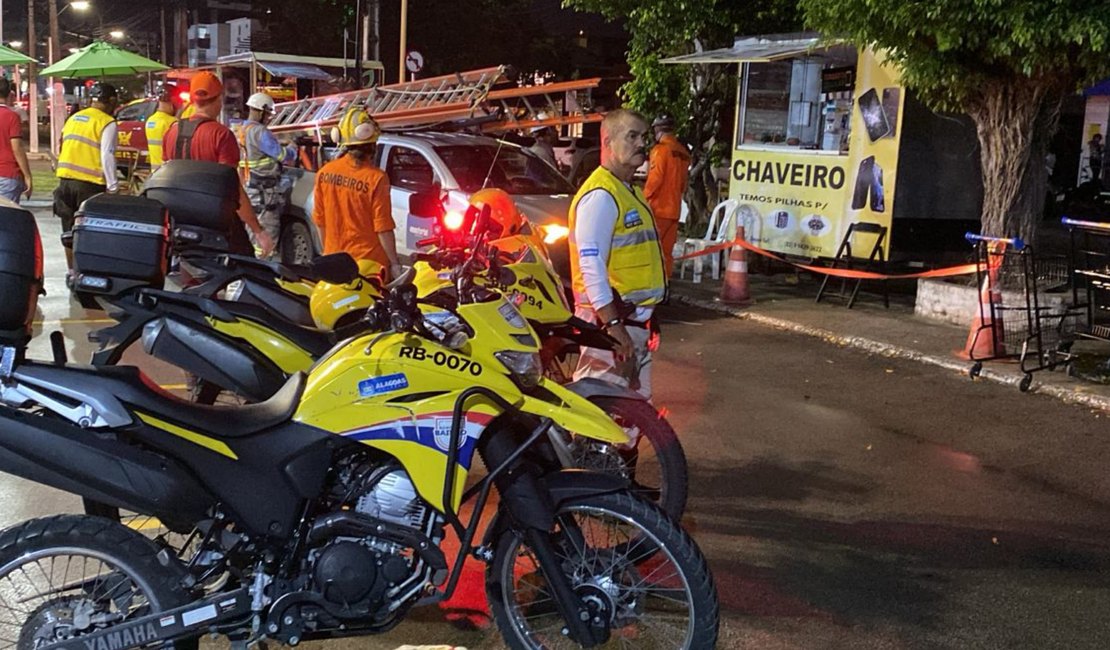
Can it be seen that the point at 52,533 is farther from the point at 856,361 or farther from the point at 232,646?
the point at 856,361

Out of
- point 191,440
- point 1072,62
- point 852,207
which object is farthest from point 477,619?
point 852,207

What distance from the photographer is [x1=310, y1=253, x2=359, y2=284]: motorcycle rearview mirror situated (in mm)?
Result: 4930

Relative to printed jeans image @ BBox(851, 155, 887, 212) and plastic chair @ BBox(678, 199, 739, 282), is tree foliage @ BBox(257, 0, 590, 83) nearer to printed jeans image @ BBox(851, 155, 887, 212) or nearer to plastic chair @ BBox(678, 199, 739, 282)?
plastic chair @ BBox(678, 199, 739, 282)

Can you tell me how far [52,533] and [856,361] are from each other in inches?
283

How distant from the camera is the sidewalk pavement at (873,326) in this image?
8.15 m

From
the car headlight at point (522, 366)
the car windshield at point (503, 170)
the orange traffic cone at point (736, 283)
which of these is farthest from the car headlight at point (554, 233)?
the car headlight at point (522, 366)

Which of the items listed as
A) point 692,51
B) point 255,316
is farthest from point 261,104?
point 255,316

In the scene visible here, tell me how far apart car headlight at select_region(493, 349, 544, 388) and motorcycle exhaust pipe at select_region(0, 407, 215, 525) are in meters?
1.06

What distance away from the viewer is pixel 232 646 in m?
3.38

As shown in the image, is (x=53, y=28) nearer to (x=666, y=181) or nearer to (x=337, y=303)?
(x=666, y=181)

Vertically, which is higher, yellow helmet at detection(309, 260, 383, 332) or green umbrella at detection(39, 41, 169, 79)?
green umbrella at detection(39, 41, 169, 79)

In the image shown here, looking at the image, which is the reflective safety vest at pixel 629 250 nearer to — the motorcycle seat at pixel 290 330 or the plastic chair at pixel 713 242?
the motorcycle seat at pixel 290 330

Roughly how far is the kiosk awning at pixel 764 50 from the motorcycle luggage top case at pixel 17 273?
9.69m

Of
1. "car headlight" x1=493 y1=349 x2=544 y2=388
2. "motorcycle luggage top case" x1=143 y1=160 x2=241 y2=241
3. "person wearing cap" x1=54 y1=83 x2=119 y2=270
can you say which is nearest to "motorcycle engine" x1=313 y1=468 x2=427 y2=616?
"car headlight" x1=493 y1=349 x2=544 y2=388
